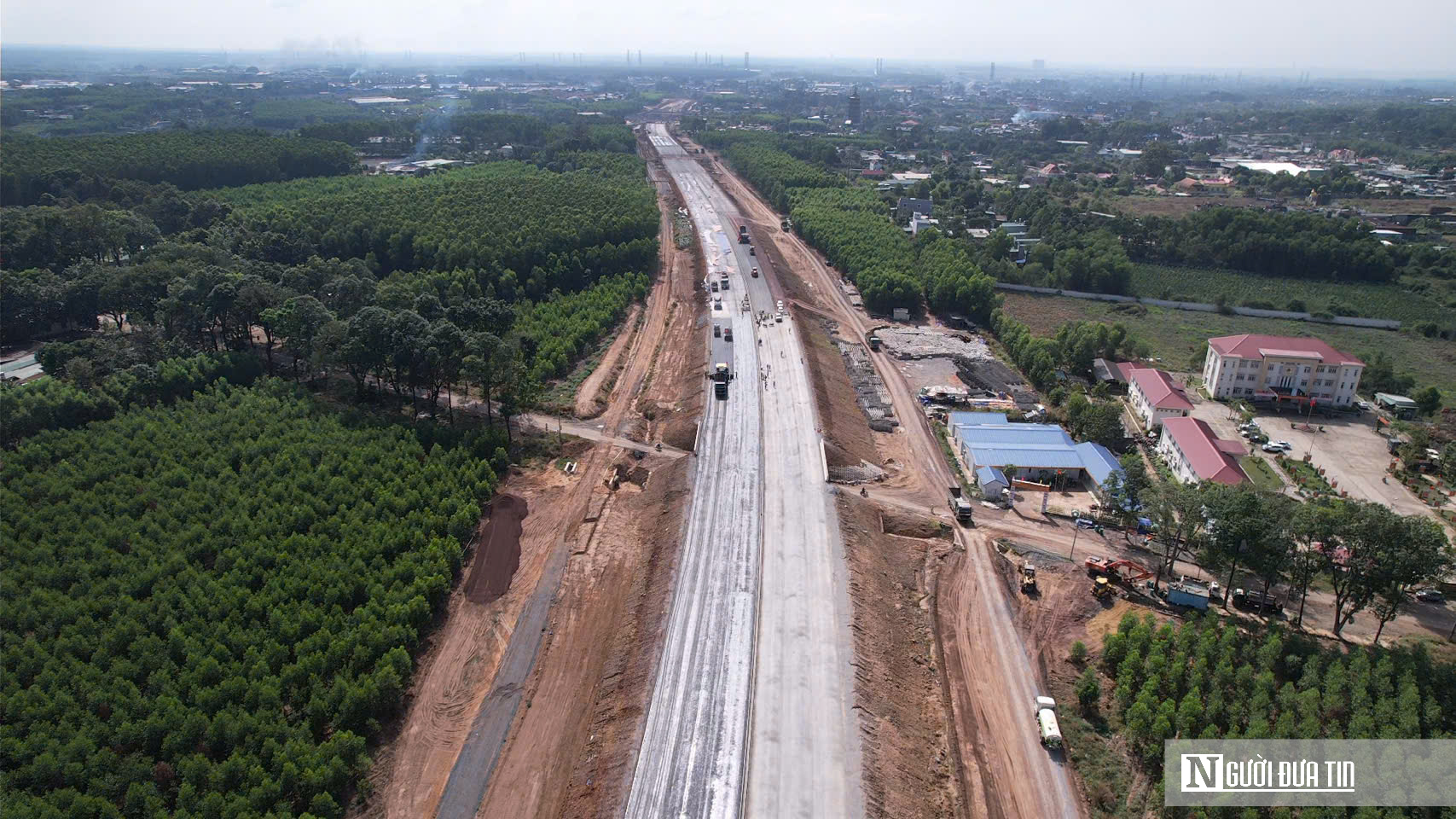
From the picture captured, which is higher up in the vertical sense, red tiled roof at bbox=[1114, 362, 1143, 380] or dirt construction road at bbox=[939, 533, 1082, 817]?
red tiled roof at bbox=[1114, 362, 1143, 380]

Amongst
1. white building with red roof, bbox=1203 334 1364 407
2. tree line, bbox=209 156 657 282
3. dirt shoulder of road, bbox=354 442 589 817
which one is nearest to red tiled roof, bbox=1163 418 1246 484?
white building with red roof, bbox=1203 334 1364 407

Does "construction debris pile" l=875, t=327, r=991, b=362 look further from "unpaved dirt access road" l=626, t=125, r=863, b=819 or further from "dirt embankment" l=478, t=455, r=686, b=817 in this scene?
"dirt embankment" l=478, t=455, r=686, b=817

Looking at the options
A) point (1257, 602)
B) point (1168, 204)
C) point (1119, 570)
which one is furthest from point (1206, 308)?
point (1257, 602)

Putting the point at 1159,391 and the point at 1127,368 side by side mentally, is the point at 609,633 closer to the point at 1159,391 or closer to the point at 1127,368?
the point at 1159,391

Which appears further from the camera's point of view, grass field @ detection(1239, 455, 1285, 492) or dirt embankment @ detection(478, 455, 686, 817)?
grass field @ detection(1239, 455, 1285, 492)

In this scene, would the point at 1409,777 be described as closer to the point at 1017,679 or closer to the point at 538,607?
the point at 1017,679

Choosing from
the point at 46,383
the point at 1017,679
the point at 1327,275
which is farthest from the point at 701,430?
the point at 1327,275

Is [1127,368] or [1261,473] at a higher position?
[1127,368]
